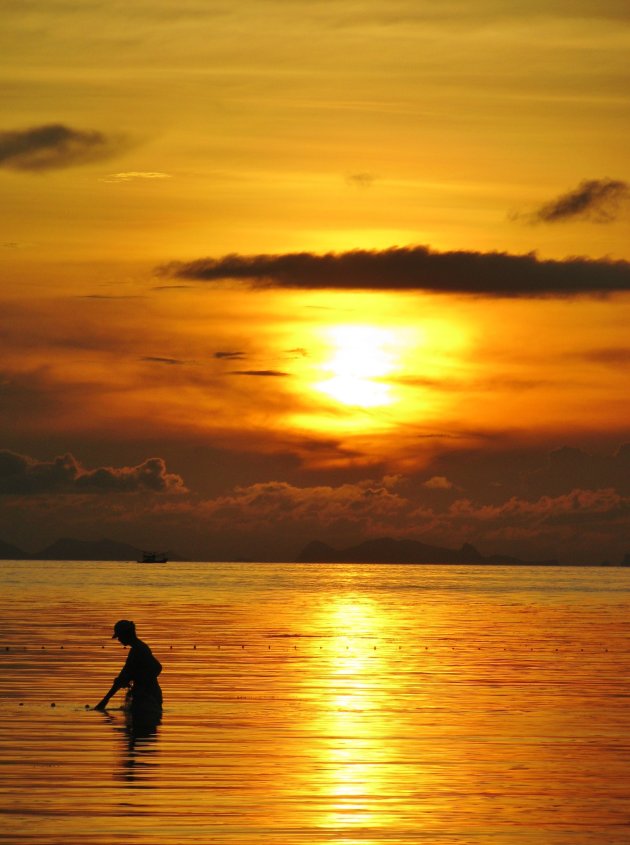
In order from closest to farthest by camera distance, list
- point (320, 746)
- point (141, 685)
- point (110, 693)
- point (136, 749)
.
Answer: point (136, 749) → point (320, 746) → point (110, 693) → point (141, 685)

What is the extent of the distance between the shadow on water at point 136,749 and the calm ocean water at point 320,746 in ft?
0.22

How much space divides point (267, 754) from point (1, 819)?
24.5 ft

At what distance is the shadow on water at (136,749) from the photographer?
22.2 meters

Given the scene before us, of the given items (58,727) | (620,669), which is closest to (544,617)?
(620,669)

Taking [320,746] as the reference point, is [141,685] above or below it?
below

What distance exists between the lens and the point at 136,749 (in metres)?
25.2

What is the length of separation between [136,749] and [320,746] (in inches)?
137

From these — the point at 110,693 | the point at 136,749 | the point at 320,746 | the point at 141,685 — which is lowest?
the point at 110,693

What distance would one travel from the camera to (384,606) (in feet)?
338

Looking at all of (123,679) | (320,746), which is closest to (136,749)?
(320,746)

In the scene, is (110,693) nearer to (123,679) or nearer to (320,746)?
(123,679)

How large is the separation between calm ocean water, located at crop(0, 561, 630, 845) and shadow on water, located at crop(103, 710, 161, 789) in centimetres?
7

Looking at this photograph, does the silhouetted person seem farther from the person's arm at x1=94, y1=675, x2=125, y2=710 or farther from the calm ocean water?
the calm ocean water

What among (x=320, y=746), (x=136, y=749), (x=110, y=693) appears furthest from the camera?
(x=110, y=693)
